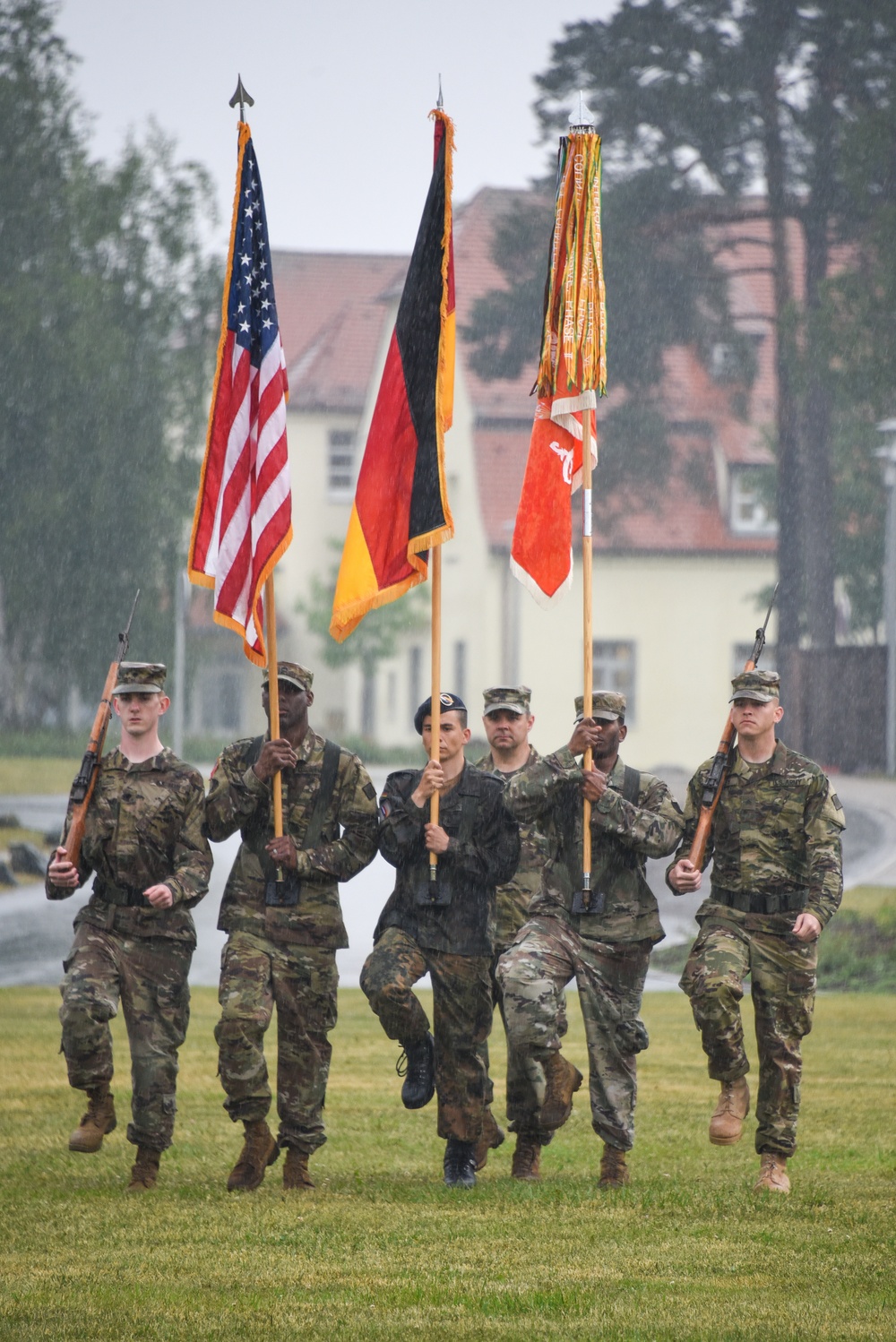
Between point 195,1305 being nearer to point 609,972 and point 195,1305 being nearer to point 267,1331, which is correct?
point 267,1331

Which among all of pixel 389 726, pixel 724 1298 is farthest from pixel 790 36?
pixel 724 1298

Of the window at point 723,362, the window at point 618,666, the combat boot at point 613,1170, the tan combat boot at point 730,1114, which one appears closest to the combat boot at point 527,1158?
the combat boot at point 613,1170

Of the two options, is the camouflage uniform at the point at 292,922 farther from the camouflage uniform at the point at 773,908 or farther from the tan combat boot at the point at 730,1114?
the tan combat boot at the point at 730,1114

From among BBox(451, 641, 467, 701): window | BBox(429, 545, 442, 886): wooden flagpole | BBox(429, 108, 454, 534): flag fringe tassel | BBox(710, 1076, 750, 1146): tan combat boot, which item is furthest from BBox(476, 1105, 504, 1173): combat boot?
BBox(451, 641, 467, 701): window

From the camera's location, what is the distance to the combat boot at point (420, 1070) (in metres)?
8.94

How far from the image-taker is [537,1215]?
8.12 meters

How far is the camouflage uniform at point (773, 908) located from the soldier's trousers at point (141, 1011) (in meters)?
2.21

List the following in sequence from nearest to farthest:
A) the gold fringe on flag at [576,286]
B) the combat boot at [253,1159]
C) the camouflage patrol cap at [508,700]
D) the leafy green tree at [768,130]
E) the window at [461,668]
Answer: the combat boot at [253,1159] < the gold fringe on flag at [576,286] < the camouflage patrol cap at [508,700] < the leafy green tree at [768,130] < the window at [461,668]

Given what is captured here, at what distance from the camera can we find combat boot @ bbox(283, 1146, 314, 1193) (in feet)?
29.1

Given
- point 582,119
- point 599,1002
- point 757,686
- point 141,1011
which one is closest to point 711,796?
point 757,686

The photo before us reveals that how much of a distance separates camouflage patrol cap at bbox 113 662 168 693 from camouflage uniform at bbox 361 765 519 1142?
1129 mm

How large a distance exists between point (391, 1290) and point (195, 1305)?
0.66 meters

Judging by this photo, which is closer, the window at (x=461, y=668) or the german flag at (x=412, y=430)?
the german flag at (x=412, y=430)

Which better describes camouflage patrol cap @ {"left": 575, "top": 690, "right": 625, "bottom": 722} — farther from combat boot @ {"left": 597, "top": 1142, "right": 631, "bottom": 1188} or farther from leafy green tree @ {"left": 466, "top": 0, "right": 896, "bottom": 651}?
leafy green tree @ {"left": 466, "top": 0, "right": 896, "bottom": 651}
